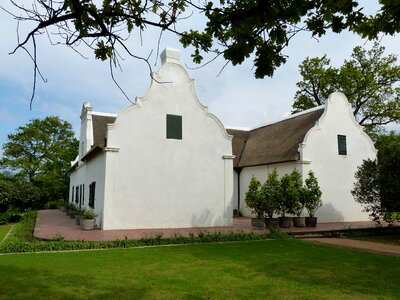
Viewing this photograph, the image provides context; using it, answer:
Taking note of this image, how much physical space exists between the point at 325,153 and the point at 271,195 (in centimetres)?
712

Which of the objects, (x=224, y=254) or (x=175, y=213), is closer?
(x=224, y=254)

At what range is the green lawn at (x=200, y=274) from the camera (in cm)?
666

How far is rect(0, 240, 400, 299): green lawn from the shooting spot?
6.66 metres

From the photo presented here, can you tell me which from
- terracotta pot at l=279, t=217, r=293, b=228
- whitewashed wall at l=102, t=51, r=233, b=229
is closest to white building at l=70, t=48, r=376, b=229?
whitewashed wall at l=102, t=51, r=233, b=229

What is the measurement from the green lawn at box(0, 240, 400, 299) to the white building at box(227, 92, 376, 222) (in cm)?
1077

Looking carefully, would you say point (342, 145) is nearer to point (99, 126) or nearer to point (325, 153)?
point (325, 153)

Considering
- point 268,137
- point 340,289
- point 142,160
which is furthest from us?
point 268,137

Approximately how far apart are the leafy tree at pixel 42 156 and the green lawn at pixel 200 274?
30.7 metres

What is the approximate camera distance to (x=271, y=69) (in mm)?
4398

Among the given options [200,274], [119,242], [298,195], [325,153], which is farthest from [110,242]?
[325,153]

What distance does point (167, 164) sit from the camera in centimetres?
1816

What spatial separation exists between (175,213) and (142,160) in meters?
3.25

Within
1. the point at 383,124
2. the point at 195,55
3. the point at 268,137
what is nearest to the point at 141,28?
the point at 195,55

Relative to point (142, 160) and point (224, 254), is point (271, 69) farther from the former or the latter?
point (142, 160)
